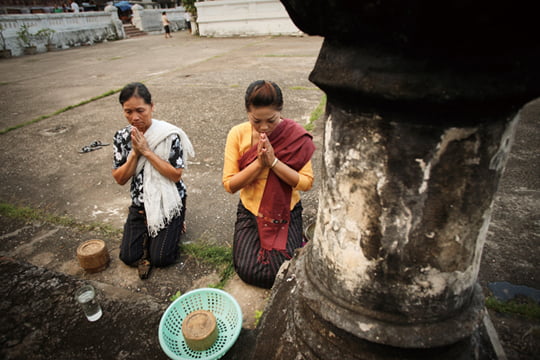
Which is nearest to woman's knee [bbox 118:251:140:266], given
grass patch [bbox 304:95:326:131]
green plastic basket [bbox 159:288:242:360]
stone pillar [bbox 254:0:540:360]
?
green plastic basket [bbox 159:288:242:360]

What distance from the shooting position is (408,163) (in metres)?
0.87

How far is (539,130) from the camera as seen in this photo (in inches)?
158

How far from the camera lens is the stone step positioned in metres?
19.5

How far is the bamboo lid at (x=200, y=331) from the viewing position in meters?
1.63

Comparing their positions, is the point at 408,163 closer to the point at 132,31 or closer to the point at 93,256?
the point at 93,256

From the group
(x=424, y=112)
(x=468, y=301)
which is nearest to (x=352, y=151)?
(x=424, y=112)

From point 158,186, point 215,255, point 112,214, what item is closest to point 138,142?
point 158,186

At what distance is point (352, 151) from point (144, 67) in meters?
9.83

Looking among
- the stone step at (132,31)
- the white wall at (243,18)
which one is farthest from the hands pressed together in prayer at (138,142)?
the stone step at (132,31)

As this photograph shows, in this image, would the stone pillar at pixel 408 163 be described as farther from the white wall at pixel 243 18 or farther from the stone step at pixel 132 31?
the stone step at pixel 132 31

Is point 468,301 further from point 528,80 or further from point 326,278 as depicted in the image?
point 528,80

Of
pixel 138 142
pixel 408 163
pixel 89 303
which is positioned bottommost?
pixel 89 303

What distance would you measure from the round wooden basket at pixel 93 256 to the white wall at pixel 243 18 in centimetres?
1429

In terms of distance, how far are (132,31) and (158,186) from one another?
69.1 feet
